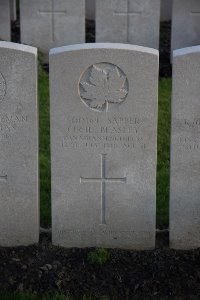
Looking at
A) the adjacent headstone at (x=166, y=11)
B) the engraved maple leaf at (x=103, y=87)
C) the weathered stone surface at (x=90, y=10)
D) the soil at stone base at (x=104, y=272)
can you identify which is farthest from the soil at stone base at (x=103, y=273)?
the weathered stone surface at (x=90, y=10)

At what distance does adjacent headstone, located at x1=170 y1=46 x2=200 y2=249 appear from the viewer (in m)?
5.23

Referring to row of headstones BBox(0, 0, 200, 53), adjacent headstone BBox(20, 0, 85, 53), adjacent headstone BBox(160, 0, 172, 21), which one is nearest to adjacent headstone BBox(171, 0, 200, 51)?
row of headstones BBox(0, 0, 200, 53)

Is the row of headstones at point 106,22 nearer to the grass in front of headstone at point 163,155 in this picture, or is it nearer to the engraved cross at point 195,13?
the engraved cross at point 195,13

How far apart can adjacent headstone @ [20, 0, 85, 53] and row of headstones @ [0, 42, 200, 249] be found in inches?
208

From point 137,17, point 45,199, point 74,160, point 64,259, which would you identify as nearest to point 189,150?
point 74,160

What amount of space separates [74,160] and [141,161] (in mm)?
473

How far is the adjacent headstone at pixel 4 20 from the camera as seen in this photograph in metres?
10.7

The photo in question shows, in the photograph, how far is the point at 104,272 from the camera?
17.5 ft

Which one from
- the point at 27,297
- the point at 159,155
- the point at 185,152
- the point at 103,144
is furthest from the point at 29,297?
the point at 159,155

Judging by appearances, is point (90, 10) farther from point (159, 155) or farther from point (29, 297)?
point (29, 297)

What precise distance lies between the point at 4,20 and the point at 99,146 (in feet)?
18.8

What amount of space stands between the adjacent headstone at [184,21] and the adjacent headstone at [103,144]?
18.0 feet

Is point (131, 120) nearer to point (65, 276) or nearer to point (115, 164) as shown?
point (115, 164)

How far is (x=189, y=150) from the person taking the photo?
5.41 m
